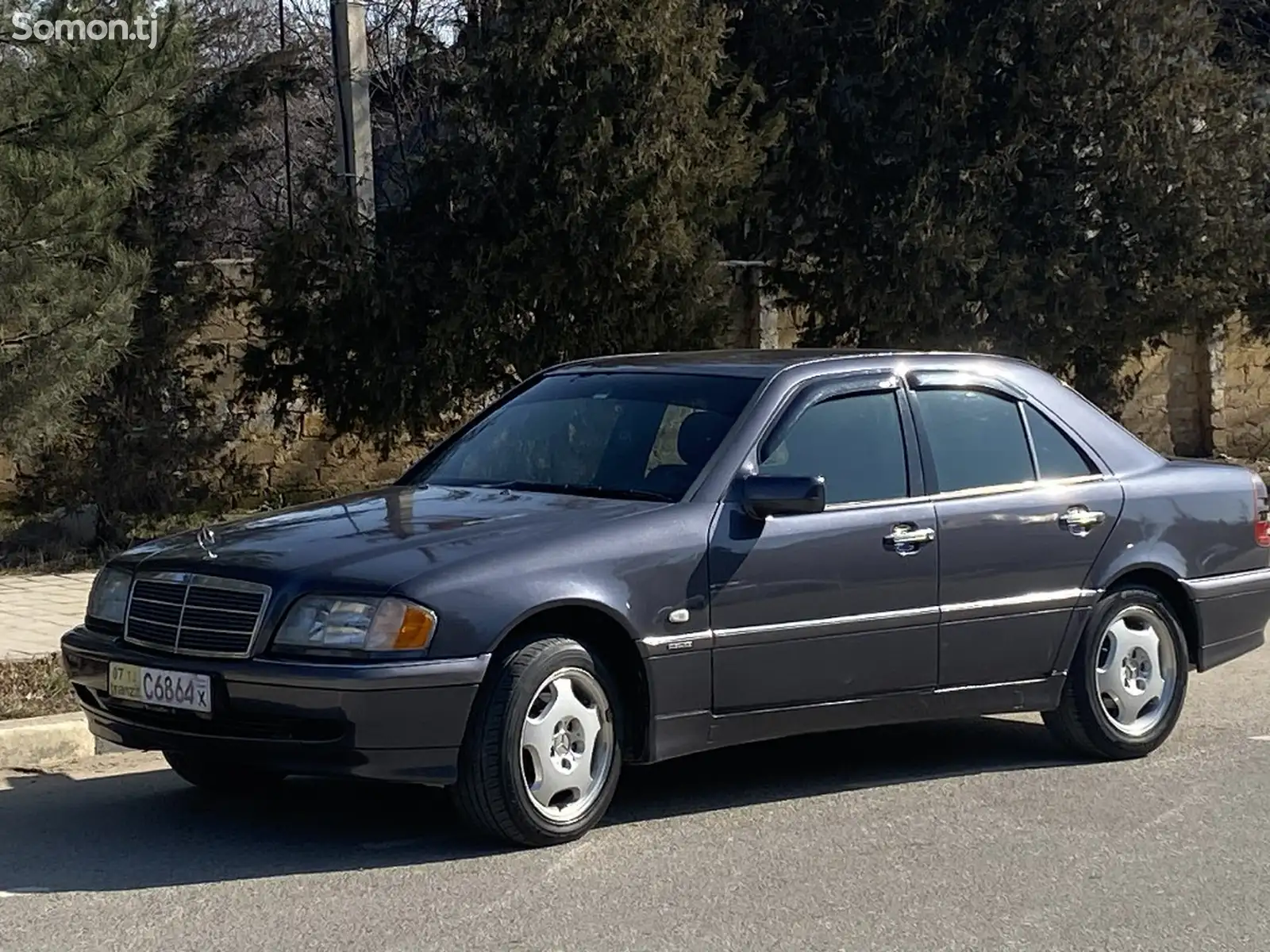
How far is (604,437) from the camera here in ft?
21.8

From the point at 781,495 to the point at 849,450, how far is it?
0.69m

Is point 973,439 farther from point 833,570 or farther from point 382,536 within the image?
point 382,536

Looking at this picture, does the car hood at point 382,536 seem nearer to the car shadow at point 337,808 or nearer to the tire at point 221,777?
the tire at point 221,777

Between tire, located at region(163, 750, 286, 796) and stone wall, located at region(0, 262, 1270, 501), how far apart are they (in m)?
7.43

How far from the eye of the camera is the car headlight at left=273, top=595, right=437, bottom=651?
5398 millimetres

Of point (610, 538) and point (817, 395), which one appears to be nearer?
point (610, 538)

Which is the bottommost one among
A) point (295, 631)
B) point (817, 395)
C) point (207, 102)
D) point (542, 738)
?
point (542, 738)

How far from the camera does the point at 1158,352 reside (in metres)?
21.1

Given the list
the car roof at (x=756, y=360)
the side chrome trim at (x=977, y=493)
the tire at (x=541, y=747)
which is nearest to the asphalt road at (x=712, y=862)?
the tire at (x=541, y=747)

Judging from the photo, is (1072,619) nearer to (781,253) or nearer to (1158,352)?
(781,253)

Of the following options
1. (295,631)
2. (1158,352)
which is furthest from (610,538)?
(1158,352)

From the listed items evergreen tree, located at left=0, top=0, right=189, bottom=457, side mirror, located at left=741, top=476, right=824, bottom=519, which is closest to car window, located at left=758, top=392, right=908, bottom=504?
side mirror, located at left=741, top=476, right=824, bottom=519

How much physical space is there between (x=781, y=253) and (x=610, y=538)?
9.91 m

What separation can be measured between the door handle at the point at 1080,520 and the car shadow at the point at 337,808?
3.20 feet
